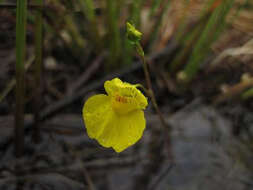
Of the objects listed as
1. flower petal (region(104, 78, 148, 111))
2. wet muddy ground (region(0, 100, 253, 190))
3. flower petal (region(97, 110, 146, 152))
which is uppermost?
flower petal (region(104, 78, 148, 111))

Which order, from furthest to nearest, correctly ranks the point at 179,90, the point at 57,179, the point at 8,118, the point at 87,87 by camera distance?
1. the point at 179,90
2. the point at 87,87
3. the point at 8,118
4. the point at 57,179

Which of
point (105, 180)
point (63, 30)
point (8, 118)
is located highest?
point (63, 30)

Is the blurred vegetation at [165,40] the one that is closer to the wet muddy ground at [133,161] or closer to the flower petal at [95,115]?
the wet muddy ground at [133,161]

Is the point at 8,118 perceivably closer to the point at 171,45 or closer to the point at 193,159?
the point at 193,159

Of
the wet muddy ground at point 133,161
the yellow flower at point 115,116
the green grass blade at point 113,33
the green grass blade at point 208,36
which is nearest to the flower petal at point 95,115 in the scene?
the yellow flower at point 115,116

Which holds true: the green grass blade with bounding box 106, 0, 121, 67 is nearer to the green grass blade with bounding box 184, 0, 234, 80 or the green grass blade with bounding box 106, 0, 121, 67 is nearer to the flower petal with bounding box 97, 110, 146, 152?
the green grass blade with bounding box 184, 0, 234, 80

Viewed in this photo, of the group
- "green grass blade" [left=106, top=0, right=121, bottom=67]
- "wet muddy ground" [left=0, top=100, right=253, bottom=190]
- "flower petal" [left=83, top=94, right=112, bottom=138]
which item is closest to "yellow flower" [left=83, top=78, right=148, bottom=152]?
"flower petal" [left=83, top=94, right=112, bottom=138]

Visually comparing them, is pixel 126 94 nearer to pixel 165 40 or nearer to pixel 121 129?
pixel 121 129

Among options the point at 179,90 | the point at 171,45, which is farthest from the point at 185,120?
the point at 171,45

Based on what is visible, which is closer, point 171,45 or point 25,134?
point 25,134
